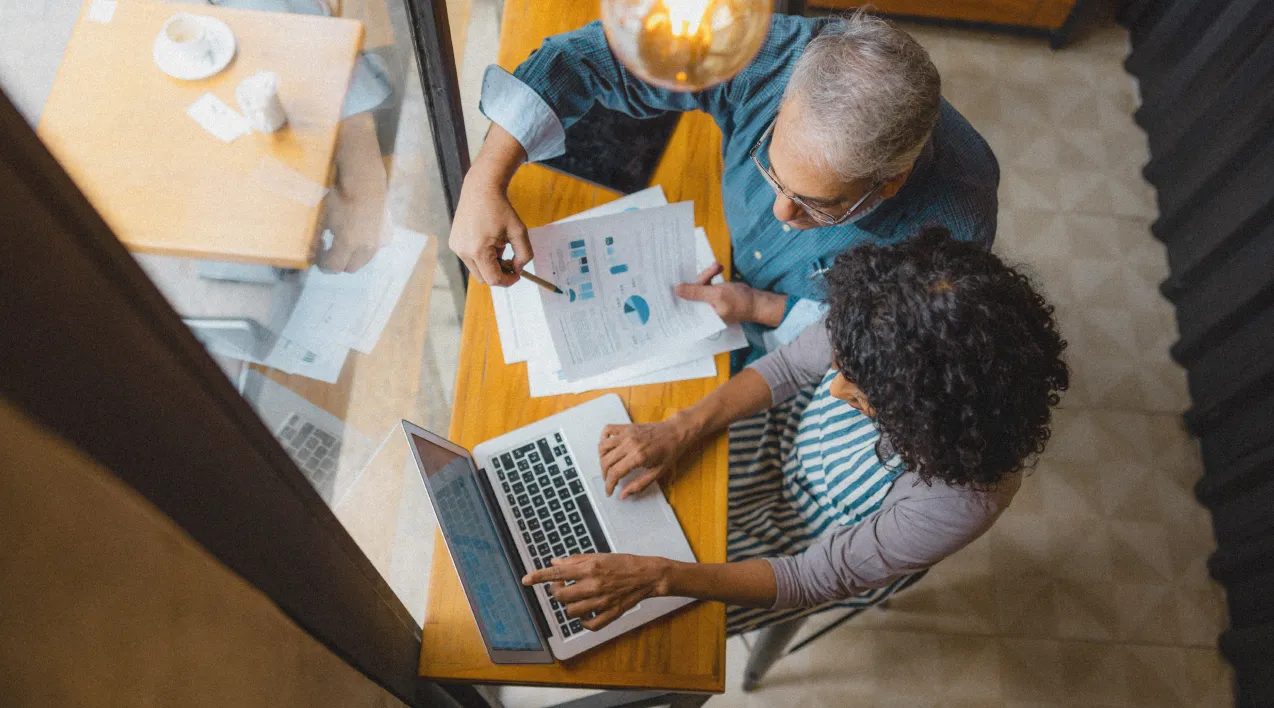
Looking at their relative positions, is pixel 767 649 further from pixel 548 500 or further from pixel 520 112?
pixel 520 112

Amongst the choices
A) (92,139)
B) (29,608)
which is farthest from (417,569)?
(29,608)

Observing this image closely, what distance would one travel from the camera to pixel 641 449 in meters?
1.27

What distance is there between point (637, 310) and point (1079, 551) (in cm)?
164

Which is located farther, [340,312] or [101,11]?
[340,312]

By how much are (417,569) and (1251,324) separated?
2.30 m

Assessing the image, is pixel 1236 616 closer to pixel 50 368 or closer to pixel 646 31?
pixel 646 31

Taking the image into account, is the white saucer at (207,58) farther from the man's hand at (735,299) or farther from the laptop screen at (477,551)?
the man's hand at (735,299)

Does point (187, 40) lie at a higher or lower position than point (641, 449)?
higher

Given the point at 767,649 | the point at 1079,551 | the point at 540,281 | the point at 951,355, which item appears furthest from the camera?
the point at 1079,551

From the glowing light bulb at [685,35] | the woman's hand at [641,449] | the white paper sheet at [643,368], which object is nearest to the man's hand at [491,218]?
the white paper sheet at [643,368]

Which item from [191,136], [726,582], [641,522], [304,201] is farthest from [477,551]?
[191,136]

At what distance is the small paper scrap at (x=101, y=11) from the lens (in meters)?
0.70

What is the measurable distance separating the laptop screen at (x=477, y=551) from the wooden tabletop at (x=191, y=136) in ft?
1.22

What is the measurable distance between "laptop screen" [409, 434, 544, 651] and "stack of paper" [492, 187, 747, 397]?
0.25 meters
